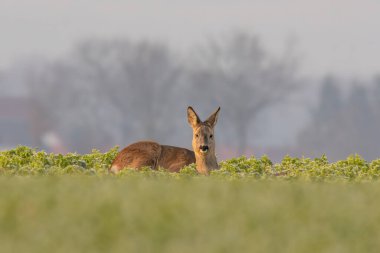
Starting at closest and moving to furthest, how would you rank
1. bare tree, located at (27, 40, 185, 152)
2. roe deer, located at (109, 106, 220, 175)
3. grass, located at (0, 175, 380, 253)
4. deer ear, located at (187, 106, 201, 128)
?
grass, located at (0, 175, 380, 253) < roe deer, located at (109, 106, 220, 175) < deer ear, located at (187, 106, 201, 128) < bare tree, located at (27, 40, 185, 152)

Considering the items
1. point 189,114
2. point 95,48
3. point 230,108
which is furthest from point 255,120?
point 189,114

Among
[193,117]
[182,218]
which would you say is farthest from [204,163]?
[182,218]

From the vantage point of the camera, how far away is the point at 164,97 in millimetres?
76688

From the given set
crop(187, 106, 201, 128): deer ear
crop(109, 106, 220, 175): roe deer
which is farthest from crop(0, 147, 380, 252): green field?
crop(187, 106, 201, 128): deer ear

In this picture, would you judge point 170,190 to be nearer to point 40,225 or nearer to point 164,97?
point 40,225

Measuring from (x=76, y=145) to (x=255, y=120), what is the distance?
49.1ft

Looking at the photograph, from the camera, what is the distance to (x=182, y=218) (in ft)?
31.9

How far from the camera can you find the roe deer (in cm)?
2159

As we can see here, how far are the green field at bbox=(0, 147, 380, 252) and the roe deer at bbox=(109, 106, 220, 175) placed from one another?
873 cm

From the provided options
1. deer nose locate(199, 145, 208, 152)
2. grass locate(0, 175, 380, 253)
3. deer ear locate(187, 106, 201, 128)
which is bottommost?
grass locate(0, 175, 380, 253)

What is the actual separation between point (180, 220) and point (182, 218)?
0.08 metres

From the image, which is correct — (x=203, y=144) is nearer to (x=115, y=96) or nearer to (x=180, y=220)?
(x=180, y=220)

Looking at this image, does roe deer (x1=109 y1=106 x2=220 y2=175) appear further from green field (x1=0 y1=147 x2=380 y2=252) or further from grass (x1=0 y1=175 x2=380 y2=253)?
grass (x1=0 y1=175 x2=380 y2=253)

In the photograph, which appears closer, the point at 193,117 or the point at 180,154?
the point at 193,117
